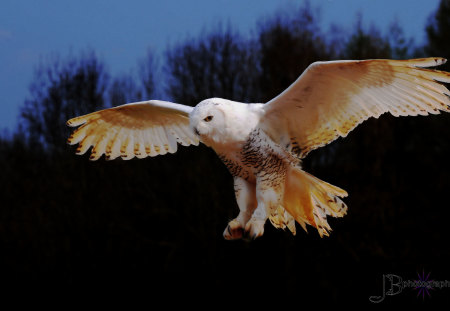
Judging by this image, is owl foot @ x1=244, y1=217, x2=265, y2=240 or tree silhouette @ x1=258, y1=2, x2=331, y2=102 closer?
owl foot @ x1=244, y1=217, x2=265, y2=240

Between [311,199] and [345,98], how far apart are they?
41cm

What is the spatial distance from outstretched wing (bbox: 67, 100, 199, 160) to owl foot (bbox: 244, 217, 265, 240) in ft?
1.88

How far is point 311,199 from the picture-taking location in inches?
80.5

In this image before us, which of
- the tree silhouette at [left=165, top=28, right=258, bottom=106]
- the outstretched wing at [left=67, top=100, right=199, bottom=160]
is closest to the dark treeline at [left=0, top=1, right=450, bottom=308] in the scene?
the tree silhouette at [left=165, top=28, right=258, bottom=106]

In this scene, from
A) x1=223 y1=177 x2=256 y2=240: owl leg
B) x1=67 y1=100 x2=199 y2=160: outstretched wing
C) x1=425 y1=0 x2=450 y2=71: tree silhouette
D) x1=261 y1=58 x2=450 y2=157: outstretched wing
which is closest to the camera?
x1=261 y1=58 x2=450 y2=157: outstretched wing

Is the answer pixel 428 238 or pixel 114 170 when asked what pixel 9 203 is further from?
pixel 428 238

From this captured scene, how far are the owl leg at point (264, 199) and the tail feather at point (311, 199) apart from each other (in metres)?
0.12

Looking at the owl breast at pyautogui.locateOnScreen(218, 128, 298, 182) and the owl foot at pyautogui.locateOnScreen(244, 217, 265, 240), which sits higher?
the owl breast at pyautogui.locateOnScreen(218, 128, 298, 182)

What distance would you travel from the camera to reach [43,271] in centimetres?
764

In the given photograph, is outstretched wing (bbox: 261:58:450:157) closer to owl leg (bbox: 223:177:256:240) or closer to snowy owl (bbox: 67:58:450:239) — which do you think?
snowy owl (bbox: 67:58:450:239)

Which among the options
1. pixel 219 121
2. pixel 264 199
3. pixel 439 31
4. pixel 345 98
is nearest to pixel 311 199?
pixel 264 199

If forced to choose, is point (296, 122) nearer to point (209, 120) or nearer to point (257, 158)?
point (257, 158)

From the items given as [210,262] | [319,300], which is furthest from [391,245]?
[210,262]

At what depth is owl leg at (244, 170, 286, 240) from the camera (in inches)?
70.9
